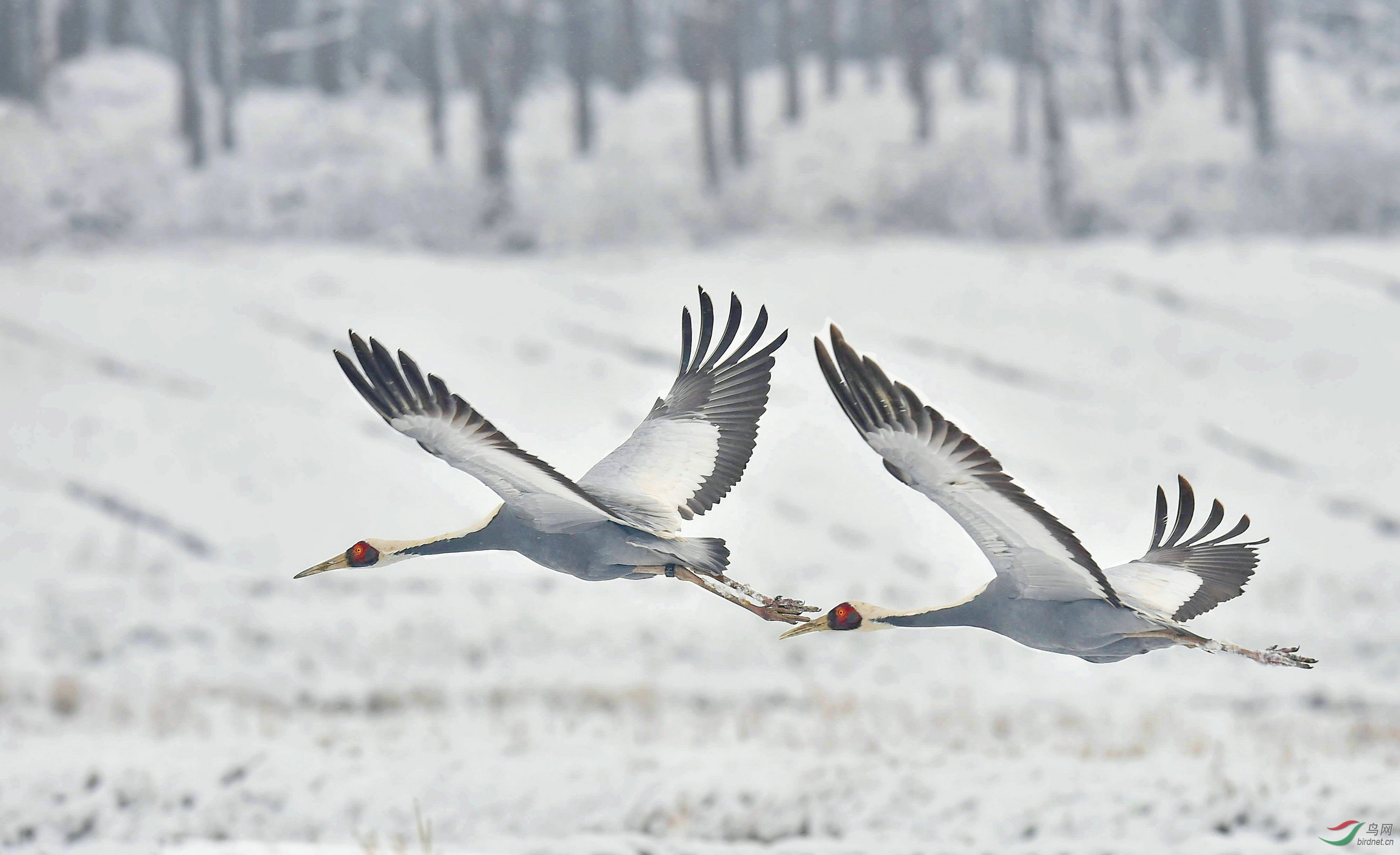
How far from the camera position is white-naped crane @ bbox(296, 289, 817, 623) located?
384 centimetres

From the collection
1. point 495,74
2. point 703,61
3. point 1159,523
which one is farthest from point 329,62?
point 1159,523

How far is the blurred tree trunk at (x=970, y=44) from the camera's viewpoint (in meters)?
23.1

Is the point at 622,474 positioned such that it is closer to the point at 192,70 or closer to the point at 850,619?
the point at 850,619

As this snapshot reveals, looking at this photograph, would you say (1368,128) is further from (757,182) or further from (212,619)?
(212,619)

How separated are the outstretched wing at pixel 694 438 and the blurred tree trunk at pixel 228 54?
65.9 ft

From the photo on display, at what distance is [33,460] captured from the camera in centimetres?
2008

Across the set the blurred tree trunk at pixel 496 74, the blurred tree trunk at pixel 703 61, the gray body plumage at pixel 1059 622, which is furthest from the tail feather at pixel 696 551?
the blurred tree trunk at pixel 496 74

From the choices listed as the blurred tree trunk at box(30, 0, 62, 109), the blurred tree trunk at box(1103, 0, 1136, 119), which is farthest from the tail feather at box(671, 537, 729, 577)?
the blurred tree trunk at box(30, 0, 62, 109)

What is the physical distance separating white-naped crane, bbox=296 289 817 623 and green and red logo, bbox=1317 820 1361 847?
19.7ft

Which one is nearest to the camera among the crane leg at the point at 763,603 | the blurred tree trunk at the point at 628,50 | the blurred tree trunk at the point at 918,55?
the crane leg at the point at 763,603

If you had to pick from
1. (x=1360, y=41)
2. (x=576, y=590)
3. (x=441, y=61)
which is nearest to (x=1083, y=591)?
(x=576, y=590)

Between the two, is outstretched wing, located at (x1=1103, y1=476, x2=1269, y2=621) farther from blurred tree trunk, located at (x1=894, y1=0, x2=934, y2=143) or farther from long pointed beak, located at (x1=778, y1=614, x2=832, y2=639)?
blurred tree trunk, located at (x1=894, y1=0, x2=934, y2=143)

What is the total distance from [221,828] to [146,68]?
16934 mm

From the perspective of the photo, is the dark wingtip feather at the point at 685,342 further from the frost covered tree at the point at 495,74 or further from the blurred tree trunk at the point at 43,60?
the blurred tree trunk at the point at 43,60
